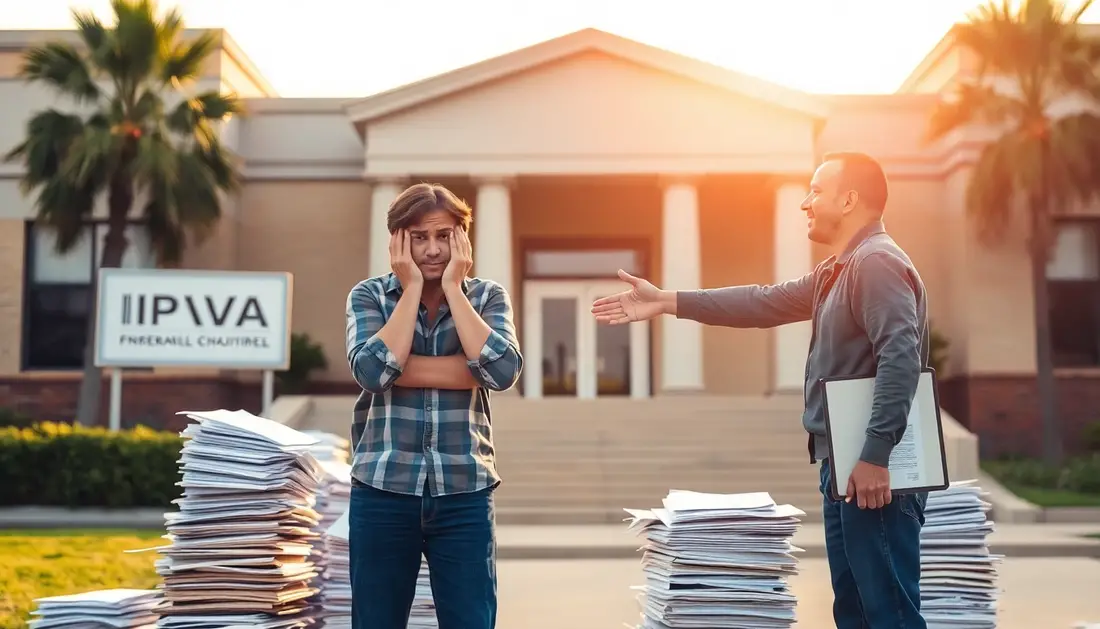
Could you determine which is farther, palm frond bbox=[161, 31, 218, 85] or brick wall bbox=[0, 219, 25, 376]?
brick wall bbox=[0, 219, 25, 376]

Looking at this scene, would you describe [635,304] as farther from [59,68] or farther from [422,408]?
[59,68]

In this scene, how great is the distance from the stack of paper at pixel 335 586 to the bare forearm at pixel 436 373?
165cm

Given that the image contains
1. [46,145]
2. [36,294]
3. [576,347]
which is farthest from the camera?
[576,347]

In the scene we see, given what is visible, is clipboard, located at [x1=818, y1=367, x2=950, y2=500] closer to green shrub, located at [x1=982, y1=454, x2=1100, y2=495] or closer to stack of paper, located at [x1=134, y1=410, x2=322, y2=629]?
stack of paper, located at [x1=134, y1=410, x2=322, y2=629]

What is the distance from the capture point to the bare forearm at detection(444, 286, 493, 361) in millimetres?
3529

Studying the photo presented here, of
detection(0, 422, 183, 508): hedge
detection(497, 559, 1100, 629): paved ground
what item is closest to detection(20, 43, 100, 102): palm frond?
detection(0, 422, 183, 508): hedge

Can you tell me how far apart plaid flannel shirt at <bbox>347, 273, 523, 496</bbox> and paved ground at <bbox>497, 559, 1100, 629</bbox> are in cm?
282

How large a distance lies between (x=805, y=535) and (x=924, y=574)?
7915mm

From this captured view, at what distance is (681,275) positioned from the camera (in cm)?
2197

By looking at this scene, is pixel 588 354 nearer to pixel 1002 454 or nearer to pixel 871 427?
pixel 1002 454

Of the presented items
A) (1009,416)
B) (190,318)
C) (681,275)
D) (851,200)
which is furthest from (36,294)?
(851,200)

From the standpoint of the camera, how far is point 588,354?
24781mm

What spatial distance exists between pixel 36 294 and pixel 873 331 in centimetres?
2396

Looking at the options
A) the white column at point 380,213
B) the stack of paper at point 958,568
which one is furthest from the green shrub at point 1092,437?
the stack of paper at point 958,568
